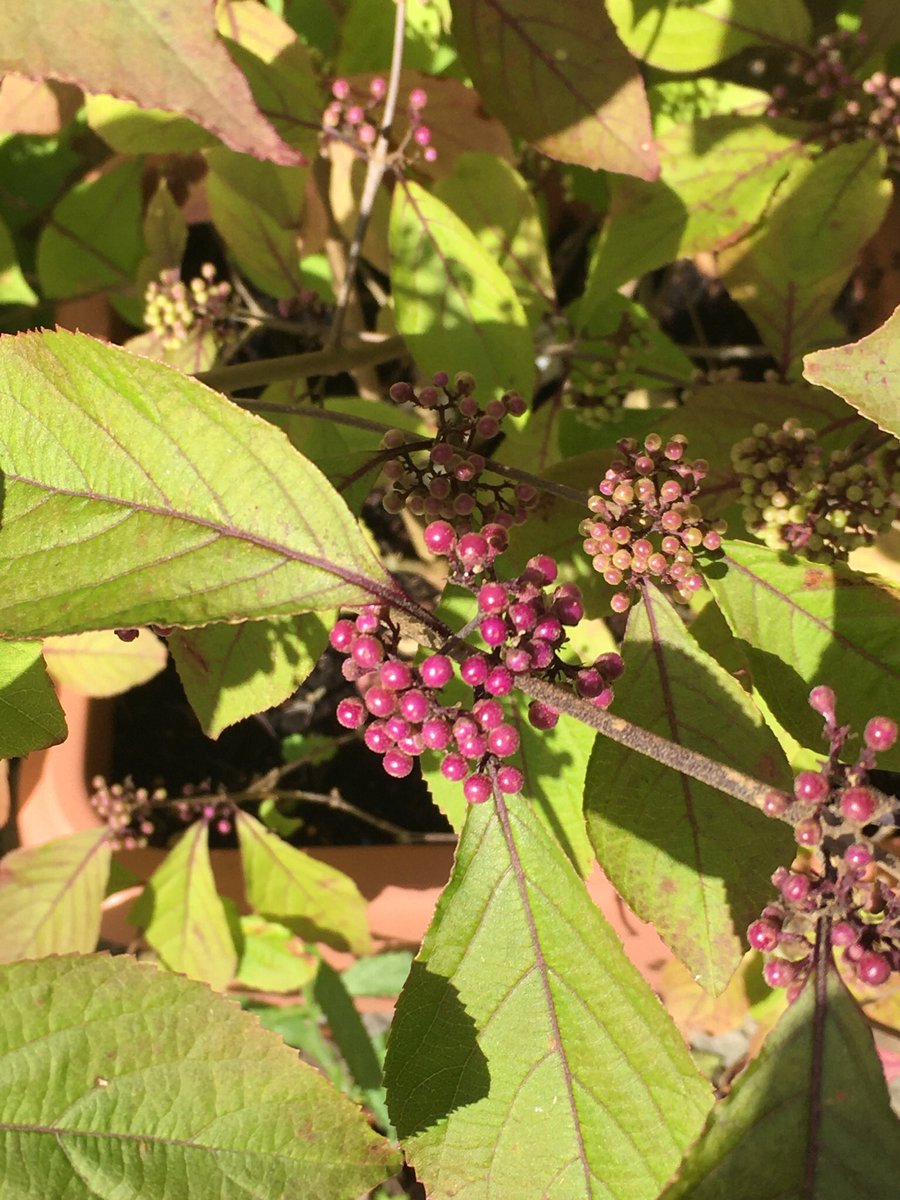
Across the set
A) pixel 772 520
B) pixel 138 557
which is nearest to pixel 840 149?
pixel 772 520

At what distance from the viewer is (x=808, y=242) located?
136 centimetres

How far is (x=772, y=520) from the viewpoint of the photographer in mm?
1062

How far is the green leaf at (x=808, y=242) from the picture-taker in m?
1.31

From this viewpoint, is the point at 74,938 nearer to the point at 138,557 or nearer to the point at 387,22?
the point at 138,557

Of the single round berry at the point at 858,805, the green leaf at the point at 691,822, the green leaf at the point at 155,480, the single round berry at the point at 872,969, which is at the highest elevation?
the green leaf at the point at 155,480

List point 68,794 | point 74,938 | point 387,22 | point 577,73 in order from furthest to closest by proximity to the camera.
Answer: point 68,794
point 74,938
point 387,22
point 577,73

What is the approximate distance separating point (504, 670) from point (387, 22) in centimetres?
117

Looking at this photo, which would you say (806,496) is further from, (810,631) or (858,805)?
(858,805)

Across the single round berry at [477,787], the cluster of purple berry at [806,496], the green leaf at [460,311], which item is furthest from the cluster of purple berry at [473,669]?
the green leaf at [460,311]

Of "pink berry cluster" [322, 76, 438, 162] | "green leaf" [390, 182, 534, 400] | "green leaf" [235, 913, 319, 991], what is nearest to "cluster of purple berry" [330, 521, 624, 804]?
"green leaf" [390, 182, 534, 400]

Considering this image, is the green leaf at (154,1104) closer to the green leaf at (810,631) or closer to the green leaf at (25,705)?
the green leaf at (25,705)

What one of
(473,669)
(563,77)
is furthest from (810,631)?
(563,77)

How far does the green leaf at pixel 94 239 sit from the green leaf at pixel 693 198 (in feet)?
3.38

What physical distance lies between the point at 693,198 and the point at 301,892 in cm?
133
